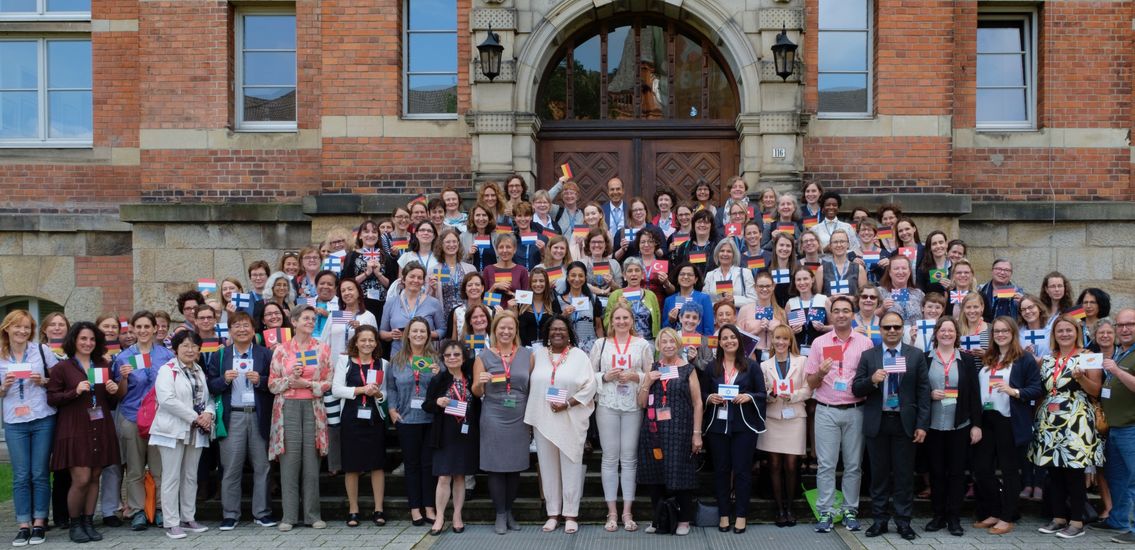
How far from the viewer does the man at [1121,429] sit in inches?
329

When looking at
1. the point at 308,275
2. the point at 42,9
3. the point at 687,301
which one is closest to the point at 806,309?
the point at 687,301

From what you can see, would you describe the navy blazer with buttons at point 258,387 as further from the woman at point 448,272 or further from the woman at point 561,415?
the woman at point 561,415

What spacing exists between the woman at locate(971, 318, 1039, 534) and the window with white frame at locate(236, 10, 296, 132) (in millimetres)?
9201

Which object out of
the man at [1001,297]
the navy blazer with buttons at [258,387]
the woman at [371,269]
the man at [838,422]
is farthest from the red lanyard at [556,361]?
the man at [1001,297]

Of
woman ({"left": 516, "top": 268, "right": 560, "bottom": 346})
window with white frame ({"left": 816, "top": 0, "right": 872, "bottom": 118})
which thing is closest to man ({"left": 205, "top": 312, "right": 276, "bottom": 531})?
woman ({"left": 516, "top": 268, "right": 560, "bottom": 346})

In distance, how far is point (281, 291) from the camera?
9953 mm

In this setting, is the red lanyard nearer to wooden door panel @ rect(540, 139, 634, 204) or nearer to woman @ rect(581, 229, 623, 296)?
woman @ rect(581, 229, 623, 296)

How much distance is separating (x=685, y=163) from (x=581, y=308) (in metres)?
4.40

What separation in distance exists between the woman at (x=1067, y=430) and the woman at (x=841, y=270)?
142 centimetres

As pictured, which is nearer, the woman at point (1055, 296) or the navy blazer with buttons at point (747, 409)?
the navy blazer with buttons at point (747, 409)

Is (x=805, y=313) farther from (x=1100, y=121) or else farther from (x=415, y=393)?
(x=1100, y=121)

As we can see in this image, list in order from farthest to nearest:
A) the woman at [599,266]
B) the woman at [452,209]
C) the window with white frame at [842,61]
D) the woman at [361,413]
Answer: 1. the window with white frame at [842,61]
2. the woman at [452,209]
3. the woman at [599,266]
4. the woman at [361,413]

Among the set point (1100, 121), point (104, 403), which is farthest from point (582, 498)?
point (1100, 121)

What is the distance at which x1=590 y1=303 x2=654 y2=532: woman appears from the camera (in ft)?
28.6
